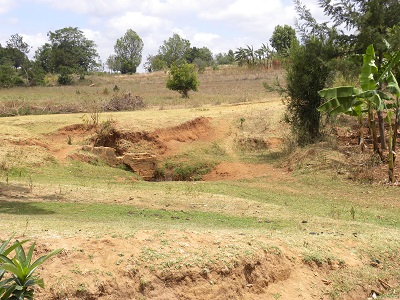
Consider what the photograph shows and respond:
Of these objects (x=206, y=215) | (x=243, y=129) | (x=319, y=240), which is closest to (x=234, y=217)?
(x=206, y=215)

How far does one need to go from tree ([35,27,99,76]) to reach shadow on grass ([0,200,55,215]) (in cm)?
4925

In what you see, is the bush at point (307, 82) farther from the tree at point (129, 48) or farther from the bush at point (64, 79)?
the tree at point (129, 48)

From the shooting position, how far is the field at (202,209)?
618 cm

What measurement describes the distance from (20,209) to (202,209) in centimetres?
387

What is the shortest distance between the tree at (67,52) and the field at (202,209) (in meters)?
34.5

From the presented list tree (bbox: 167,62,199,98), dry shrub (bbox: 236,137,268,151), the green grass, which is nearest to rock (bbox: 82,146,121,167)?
dry shrub (bbox: 236,137,268,151)

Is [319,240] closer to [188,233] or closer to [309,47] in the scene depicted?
[188,233]

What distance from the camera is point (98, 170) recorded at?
1664 centimetres

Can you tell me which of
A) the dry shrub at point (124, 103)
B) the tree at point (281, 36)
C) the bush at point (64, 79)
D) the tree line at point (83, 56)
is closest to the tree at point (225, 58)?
the tree line at point (83, 56)

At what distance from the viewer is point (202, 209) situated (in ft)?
37.0

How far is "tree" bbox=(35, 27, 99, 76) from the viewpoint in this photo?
58.7 m

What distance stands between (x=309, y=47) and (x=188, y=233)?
1320cm

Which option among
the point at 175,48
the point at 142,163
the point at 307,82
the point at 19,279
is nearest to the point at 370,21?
the point at 307,82

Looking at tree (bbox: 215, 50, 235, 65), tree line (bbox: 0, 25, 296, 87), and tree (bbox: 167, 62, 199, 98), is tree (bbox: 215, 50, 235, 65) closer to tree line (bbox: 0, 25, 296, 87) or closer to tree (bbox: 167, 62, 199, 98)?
tree line (bbox: 0, 25, 296, 87)
